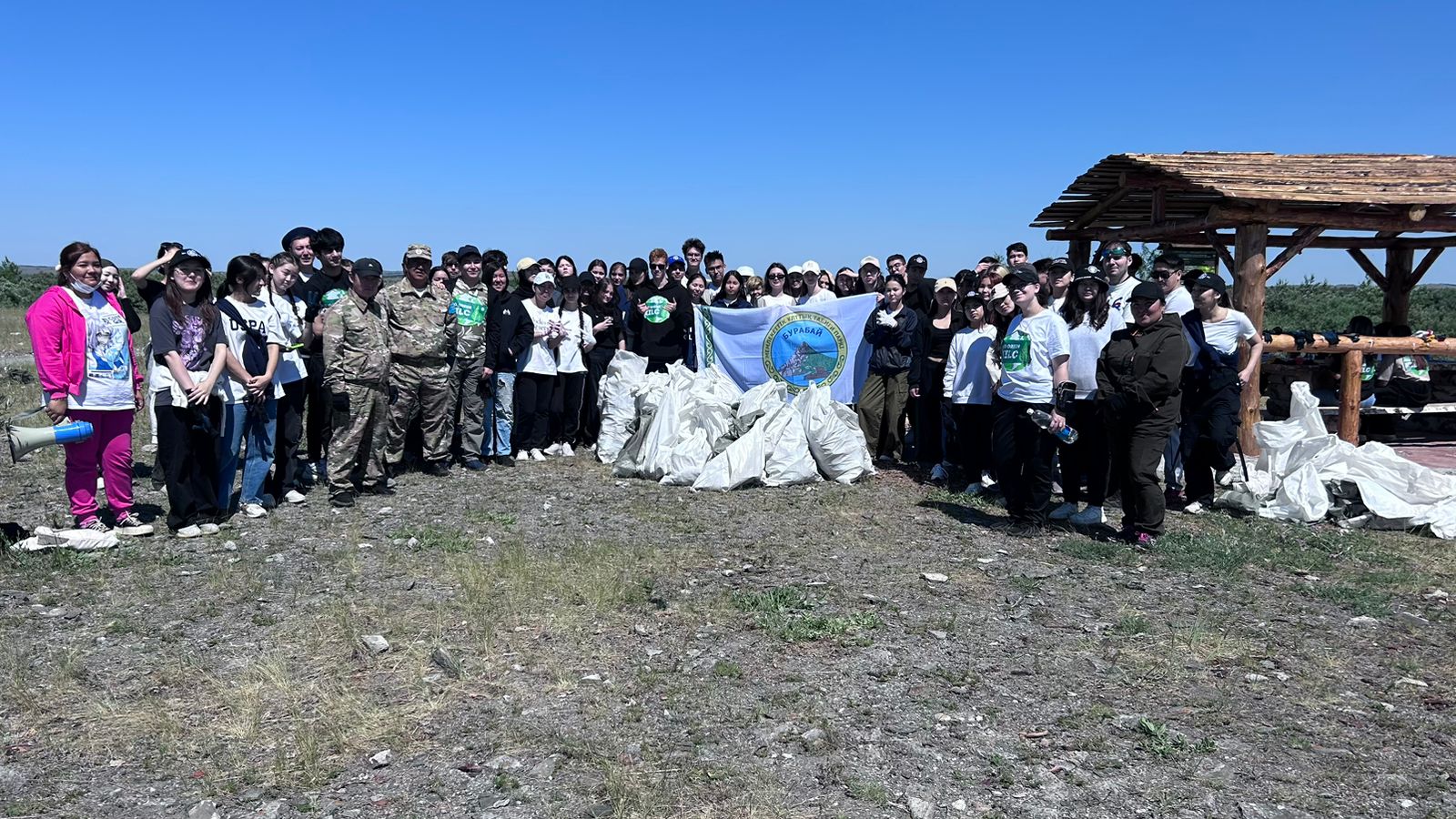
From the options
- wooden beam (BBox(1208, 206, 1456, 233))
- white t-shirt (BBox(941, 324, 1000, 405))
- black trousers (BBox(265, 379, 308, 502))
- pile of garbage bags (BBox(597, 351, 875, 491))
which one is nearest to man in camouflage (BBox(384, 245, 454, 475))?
black trousers (BBox(265, 379, 308, 502))

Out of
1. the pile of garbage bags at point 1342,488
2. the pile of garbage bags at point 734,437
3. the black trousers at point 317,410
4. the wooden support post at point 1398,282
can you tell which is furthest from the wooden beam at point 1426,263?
the black trousers at point 317,410

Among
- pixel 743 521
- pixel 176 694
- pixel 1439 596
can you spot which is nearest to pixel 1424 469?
pixel 1439 596

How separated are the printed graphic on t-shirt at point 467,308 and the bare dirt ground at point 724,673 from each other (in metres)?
2.08

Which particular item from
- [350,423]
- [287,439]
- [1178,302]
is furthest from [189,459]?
[1178,302]

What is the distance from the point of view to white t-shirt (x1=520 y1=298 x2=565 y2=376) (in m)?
8.55

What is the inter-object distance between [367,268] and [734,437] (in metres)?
3.16

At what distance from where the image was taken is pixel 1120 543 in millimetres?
6117

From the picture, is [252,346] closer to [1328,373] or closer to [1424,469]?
[1424,469]

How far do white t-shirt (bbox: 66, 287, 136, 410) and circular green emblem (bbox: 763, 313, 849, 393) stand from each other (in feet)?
17.5

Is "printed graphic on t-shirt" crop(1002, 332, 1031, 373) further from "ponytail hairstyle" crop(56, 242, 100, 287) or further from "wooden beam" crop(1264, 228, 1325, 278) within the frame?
"ponytail hairstyle" crop(56, 242, 100, 287)

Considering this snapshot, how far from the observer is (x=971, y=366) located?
24.1ft

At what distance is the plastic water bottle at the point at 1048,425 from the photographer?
19.5 feet

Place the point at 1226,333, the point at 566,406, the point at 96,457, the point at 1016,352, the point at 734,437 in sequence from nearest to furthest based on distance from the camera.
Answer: the point at 96,457, the point at 1016,352, the point at 1226,333, the point at 734,437, the point at 566,406

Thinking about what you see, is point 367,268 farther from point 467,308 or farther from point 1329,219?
point 1329,219
